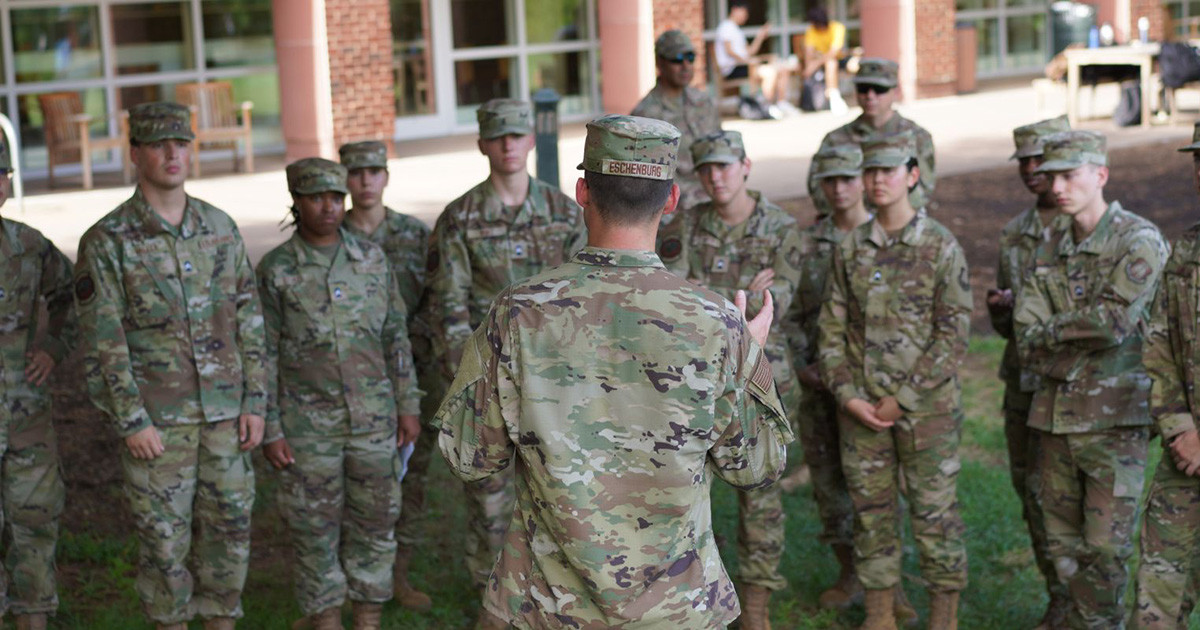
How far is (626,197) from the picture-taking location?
12.1ft

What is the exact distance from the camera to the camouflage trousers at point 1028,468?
6.63 m

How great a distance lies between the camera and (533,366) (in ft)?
12.1

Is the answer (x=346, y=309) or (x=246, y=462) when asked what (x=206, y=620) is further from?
(x=346, y=309)

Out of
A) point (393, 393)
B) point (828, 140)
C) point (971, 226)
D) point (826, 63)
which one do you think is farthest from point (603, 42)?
point (393, 393)

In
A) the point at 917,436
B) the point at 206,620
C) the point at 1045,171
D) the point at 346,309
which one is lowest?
the point at 206,620

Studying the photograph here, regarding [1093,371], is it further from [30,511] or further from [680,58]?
[30,511]

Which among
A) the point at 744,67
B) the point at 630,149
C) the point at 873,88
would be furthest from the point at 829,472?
the point at 744,67

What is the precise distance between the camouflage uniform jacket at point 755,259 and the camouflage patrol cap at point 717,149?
0.81 feet

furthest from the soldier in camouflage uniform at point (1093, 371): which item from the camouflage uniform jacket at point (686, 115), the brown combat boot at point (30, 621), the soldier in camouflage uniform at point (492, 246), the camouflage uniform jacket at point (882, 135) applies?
the brown combat boot at point (30, 621)

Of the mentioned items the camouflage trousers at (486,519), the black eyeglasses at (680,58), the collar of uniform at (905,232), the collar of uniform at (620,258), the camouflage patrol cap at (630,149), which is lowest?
the camouflage trousers at (486,519)

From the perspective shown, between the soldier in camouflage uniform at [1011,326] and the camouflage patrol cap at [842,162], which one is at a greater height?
the camouflage patrol cap at [842,162]

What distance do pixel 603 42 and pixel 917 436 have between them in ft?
45.0

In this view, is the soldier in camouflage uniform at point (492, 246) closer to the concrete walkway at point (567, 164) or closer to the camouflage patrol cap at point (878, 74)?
the camouflage patrol cap at point (878, 74)

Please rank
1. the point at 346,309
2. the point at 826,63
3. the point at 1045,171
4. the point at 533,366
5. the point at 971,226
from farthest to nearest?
the point at 826,63
the point at 971,226
the point at 346,309
the point at 1045,171
the point at 533,366
